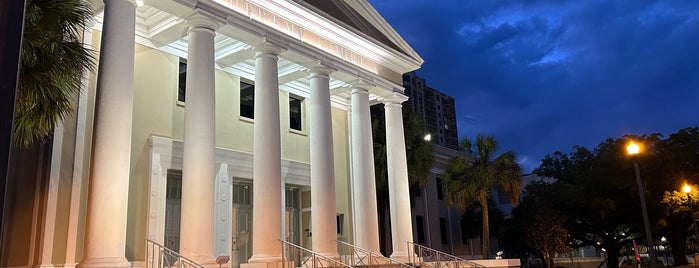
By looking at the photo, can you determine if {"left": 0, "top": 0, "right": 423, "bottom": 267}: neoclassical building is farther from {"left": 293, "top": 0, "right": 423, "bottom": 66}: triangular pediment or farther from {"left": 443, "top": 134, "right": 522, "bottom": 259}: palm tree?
{"left": 443, "top": 134, "right": 522, "bottom": 259}: palm tree

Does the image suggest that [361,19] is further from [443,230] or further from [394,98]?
[443,230]

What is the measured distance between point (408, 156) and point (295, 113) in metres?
5.97

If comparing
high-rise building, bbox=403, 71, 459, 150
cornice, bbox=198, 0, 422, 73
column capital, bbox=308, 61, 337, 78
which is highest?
high-rise building, bbox=403, 71, 459, 150

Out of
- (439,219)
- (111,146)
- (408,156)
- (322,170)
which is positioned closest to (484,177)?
(408,156)

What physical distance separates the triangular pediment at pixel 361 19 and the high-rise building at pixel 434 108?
84.0 meters

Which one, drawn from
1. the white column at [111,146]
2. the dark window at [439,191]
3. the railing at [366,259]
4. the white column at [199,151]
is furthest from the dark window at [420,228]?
the white column at [111,146]

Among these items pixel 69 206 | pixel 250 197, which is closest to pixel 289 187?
pixel 250 197

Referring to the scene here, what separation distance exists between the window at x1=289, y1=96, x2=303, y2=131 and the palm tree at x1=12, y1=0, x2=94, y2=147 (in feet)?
37.3

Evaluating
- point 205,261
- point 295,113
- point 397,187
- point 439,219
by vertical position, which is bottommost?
point 205,261

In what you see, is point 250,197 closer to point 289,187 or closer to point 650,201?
point 289,187

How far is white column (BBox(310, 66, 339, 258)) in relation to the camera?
16016 mm

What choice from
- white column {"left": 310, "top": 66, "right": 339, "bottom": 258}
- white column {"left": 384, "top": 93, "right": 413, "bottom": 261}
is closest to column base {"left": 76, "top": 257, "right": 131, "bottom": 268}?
white column {"left": 310, "top": 66, "right": 339, "bottom": 258}

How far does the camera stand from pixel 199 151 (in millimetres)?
12773

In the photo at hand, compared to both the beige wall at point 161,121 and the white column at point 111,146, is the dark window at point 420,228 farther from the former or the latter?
the white column at point 111,146
